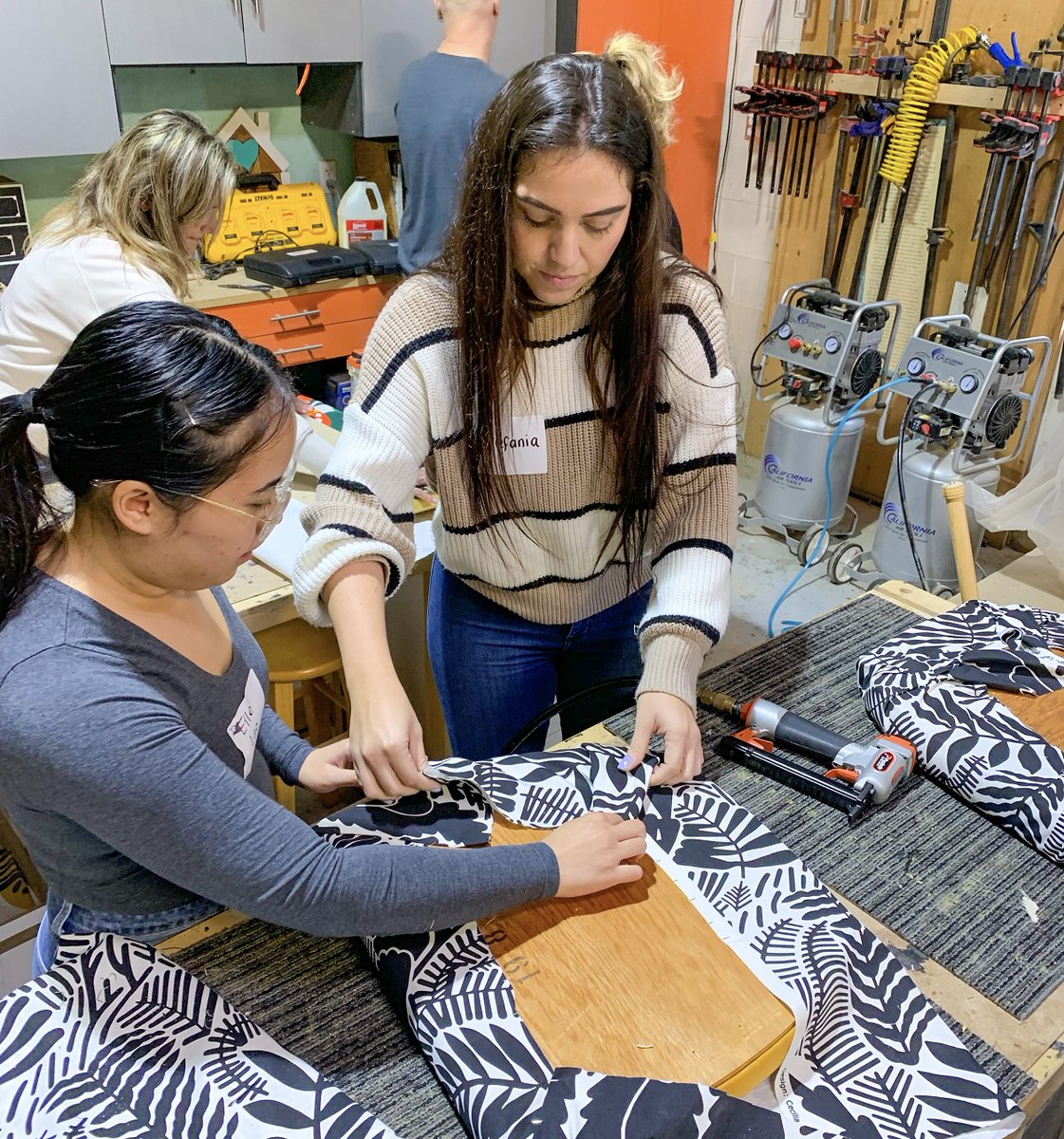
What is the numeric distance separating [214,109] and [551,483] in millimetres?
2936

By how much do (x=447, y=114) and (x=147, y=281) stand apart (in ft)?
4.31

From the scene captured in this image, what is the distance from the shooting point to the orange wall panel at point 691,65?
3.65m

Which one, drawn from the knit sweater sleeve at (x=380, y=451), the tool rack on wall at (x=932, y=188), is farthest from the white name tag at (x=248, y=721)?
the tool rack on wall at (x=932, y=188)

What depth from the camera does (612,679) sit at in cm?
132

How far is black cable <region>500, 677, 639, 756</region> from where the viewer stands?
1267mm

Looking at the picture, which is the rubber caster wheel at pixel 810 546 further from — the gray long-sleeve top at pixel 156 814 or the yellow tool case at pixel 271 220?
the gray long-sleeve top at pixel 156 814

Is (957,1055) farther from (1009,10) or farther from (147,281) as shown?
(1009,10)

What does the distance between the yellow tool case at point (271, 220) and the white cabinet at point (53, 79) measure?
0.62m

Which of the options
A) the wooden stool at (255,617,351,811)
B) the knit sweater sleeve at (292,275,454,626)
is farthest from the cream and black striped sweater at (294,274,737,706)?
the wooden stool at (255,617,351,811)

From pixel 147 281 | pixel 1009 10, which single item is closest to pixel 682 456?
pixel 147 281

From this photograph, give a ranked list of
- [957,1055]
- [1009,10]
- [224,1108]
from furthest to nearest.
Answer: [1009,10] → [957,1055] → [224,1108]

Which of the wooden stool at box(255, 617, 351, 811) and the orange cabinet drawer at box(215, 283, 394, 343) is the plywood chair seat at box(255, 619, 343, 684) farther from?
the orange cabinet drawer at box(215, 283, 394, 343)

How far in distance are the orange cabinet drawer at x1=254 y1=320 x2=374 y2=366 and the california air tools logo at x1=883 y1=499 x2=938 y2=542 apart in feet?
5.99

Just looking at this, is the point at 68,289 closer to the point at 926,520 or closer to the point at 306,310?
the point at 306,310
